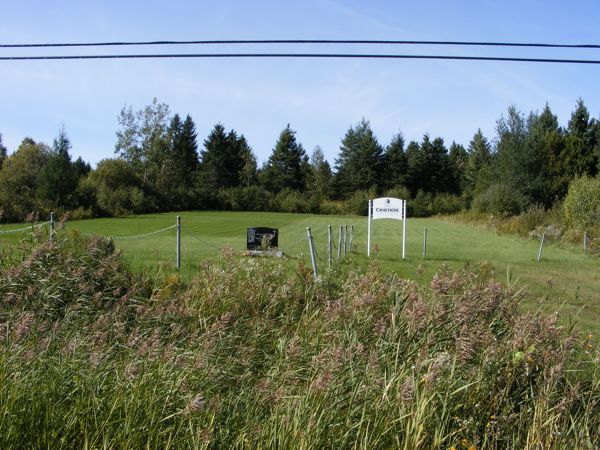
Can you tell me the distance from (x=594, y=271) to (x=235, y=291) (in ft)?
49.9

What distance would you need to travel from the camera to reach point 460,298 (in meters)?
Result: 5.17

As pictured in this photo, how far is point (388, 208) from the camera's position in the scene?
20875mm

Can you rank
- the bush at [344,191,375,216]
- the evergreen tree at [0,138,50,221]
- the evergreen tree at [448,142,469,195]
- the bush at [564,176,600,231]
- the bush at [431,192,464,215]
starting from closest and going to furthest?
the bush at [564,176,600,231] → the evergreen tree at [0,138,50,221] → the bush at [431,192,464,215] → the bush at [344,191,375,216] → the evergreen tree at [448,142,469,195]

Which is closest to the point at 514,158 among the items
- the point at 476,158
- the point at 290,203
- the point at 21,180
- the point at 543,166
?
the point at 543,166

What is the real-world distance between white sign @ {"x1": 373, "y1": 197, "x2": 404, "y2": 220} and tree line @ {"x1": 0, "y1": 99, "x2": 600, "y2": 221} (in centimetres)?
2714

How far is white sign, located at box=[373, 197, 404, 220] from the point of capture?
2070cm

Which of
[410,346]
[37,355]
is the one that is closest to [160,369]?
[37,355]

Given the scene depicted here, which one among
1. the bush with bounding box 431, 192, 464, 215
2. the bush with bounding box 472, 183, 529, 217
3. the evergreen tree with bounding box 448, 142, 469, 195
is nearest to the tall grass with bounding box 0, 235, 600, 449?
the bush with bounding box 472, 183, 529, 217

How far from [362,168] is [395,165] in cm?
501

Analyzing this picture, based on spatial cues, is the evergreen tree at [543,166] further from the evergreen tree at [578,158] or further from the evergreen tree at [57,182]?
the evergreen tree at [57,182]

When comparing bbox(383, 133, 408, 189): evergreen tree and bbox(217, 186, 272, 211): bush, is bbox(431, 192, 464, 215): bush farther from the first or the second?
bbox(217, 186, 272, 211): bush

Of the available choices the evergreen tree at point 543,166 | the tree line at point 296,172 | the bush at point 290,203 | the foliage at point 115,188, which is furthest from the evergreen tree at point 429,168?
the foliage at point 115,188

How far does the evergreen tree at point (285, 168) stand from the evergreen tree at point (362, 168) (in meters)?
5.88

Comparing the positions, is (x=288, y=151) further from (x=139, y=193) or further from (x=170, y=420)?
(x=170, y=420)
